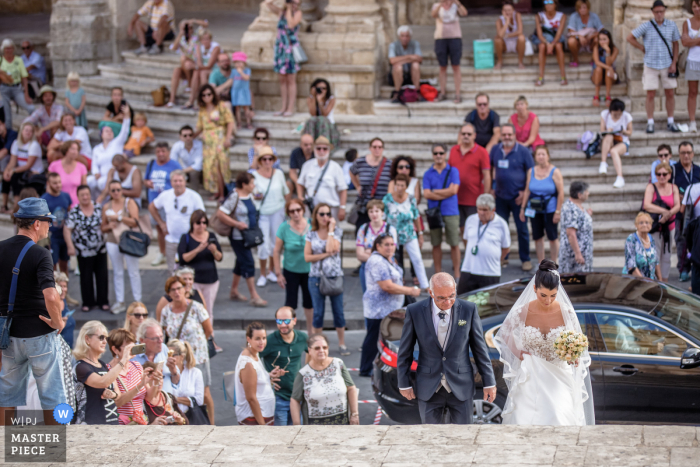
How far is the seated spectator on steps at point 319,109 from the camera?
1368cm

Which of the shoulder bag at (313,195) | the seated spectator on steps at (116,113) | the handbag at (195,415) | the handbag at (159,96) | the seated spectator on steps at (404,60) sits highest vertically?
the seated spectator on steps at (404,60)

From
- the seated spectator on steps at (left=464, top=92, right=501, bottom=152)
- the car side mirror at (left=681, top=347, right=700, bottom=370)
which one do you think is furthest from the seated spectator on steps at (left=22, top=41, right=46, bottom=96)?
the car side mirror at (left=681, top=347, right=700, bottom=370)

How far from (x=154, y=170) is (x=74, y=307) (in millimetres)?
2284

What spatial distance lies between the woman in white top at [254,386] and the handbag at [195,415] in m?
0.29

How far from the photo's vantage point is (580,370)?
6.97 metres

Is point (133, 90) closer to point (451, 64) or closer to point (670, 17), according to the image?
point (451, 64)

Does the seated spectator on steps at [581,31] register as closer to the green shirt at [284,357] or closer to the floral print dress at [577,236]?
the floral print dress at [577,236]

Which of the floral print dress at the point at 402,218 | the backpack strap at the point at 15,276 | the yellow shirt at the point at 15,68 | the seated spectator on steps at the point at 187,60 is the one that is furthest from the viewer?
the yellow shirt at the point at 15,68

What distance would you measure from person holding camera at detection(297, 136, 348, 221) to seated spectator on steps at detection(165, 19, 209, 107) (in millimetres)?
4414

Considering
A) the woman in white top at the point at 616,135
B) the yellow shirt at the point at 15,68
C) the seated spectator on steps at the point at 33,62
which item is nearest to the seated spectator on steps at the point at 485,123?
the woman in white top at the point at 616,135

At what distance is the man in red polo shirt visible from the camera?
1225 centimetres

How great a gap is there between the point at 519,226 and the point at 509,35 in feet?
16.6

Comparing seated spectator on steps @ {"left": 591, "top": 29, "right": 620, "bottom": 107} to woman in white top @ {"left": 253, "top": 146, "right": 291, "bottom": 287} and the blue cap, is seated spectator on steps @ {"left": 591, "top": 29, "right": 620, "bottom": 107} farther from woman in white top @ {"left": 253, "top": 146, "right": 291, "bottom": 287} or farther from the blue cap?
the blue cap

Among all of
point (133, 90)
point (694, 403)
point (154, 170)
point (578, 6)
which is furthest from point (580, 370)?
point (133, 90)
